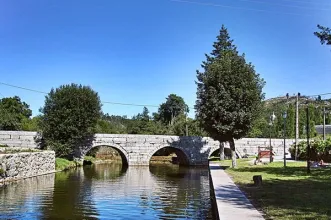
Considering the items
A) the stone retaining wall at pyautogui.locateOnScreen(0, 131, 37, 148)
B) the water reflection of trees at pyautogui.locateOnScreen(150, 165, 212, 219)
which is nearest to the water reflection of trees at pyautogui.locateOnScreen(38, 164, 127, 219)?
the water reflection of trees at pyautogui.locateOnScreen(150, 165, 212, 219)

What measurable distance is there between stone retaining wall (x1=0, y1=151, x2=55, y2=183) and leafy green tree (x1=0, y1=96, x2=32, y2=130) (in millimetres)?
31490

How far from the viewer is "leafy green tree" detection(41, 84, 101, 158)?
37.7 metres

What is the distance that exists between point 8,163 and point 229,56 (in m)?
15.4

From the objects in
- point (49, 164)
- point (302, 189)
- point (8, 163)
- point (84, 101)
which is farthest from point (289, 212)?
point (84, 101)

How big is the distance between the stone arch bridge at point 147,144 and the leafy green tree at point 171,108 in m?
39.2

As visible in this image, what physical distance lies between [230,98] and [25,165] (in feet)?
45.0

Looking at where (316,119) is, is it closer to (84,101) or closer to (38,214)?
(84,101)

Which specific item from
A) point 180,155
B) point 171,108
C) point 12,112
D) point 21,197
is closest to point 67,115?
point 180,155

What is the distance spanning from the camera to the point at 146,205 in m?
14.7

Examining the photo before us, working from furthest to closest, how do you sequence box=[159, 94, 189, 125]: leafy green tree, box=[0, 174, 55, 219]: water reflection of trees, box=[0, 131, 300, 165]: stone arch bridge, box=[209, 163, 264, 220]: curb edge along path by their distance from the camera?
A: box=[159, 94, 189, 125]: leafy green tree < box=[0, 131, 300, 165]: stone arch bridge < box=[0, 174, 55, 219]: water reflection of trees < box=[209, 163, 264, 220]: curb edge along path

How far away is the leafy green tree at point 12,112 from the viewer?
5876 cm

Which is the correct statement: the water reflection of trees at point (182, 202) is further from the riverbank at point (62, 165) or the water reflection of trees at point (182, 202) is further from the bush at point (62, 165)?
the bush at point (62, 165)

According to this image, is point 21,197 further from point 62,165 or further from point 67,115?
point 67,115

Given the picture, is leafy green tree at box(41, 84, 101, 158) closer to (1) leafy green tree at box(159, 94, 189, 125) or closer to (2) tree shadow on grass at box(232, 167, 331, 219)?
(2) tree shadow on grass at box(232, 167, 331, 219)
